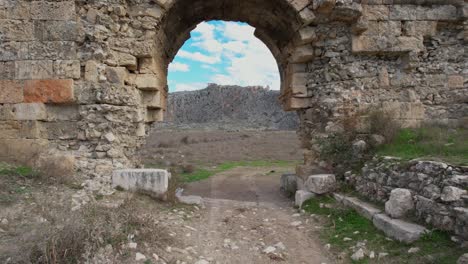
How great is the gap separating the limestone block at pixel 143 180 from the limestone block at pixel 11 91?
2223mm

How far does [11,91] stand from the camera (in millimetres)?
5863

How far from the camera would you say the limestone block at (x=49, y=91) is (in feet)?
19.1

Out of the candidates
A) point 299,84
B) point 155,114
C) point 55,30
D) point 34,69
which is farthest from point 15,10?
point 299,84

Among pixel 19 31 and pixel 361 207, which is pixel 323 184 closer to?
pixel 361 207

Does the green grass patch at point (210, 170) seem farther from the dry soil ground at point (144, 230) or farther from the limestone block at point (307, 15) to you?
the limestone block at point (307, 15)

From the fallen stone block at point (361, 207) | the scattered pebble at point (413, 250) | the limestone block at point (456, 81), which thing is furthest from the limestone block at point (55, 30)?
the limestone block at point (456, 81)

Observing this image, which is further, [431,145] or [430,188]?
[431,145]

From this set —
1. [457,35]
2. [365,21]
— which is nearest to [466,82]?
[457,35]

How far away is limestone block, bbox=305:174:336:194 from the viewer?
18.8 feet

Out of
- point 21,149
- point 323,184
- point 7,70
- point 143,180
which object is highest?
point 7,70

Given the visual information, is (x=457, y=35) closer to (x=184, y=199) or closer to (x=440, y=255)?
(x=440, y=255)

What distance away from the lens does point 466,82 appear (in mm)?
6754

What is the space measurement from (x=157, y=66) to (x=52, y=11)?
207 cm

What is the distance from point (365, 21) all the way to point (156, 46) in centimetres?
411
